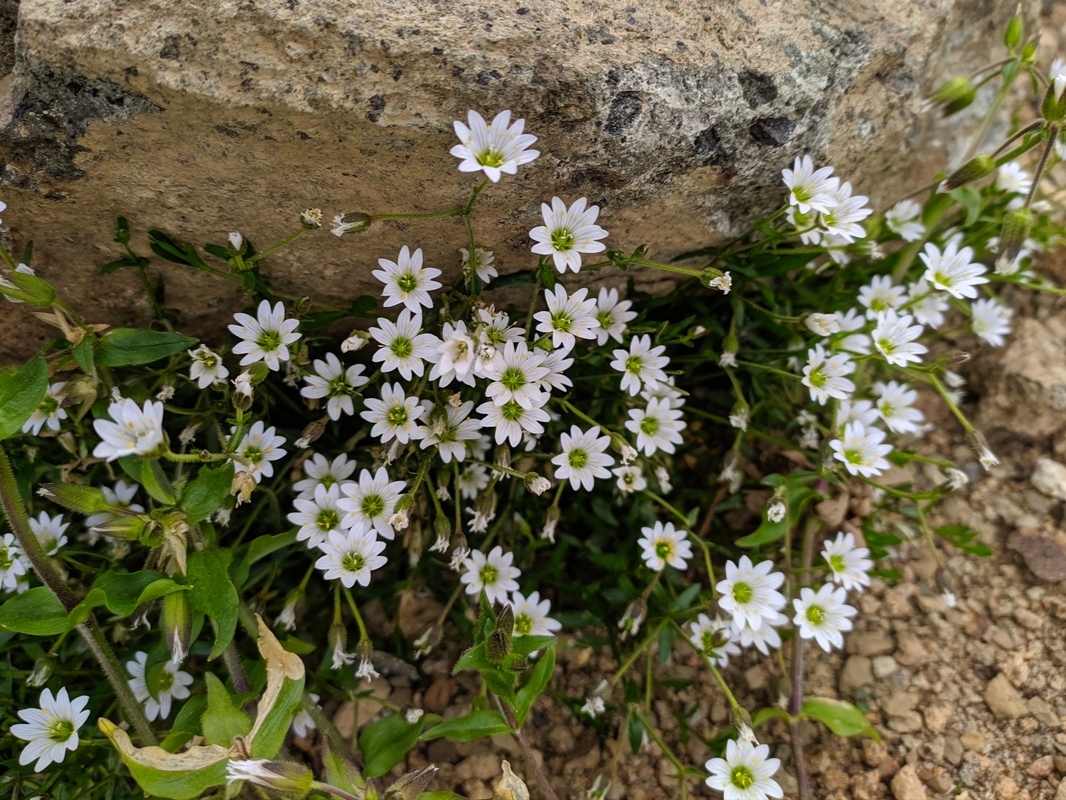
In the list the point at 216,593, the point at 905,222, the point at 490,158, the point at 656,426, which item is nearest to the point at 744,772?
the point at 656,426

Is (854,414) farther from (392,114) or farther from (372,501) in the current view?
(392,114)

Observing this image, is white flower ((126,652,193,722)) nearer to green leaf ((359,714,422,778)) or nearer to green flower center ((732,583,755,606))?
green leaf ((359,714,422,778))

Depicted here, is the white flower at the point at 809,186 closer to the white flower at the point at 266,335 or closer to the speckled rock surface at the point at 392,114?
the speckled rock surface at the point at 392,114

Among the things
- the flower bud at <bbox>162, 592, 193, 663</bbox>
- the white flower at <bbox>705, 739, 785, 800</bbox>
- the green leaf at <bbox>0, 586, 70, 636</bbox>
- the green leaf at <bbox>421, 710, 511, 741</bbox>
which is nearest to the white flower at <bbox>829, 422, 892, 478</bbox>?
the white flower at <bbox>705, 739, 785, 800</bbox>

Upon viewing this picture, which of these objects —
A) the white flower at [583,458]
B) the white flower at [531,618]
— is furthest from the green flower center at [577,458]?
the white flower at [531,618]

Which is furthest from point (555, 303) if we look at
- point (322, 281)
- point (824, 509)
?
point (824, 509)

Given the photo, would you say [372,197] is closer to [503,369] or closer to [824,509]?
[503,369]

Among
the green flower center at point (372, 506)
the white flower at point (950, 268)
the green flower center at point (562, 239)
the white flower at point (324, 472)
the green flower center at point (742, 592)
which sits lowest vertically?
the green flower center at point (742, 592)
